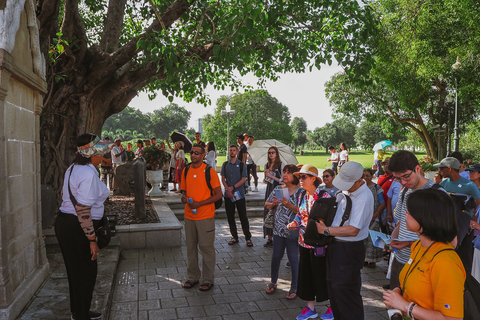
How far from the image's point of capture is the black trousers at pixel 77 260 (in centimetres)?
347

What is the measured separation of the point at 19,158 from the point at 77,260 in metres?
1.36

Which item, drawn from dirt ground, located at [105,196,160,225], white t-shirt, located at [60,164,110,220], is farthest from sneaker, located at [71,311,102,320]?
dirt ground, located at [105,196,160,225]

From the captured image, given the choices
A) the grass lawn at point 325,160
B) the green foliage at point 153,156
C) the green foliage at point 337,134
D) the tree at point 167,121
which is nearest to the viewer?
the green foliage at point 153,156

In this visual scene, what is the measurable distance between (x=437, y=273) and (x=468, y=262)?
2866mm

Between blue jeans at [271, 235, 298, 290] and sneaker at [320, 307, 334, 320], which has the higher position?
blue jeans at [271, 235, 298, 290]

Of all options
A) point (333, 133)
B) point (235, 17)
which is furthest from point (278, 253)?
point (333, 133)

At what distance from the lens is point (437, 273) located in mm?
1910

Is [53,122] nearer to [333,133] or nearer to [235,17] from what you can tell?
[235,17]

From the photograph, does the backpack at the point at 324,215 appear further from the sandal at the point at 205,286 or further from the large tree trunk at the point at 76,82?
the large tree trunk at the point at 76,82

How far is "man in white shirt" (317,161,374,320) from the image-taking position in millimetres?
3299

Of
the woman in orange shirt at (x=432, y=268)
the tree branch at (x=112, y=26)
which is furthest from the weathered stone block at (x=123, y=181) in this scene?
the woman in orange shirt at (x=432, y=268)

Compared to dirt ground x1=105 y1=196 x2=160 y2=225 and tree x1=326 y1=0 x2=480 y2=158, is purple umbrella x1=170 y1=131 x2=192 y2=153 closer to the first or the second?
dirt ground x1=105 y1=196 x2=160 y2=225

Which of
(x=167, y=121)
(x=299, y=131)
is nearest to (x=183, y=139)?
(x=167, y=121)

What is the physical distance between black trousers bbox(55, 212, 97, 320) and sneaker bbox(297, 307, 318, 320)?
226 cm
